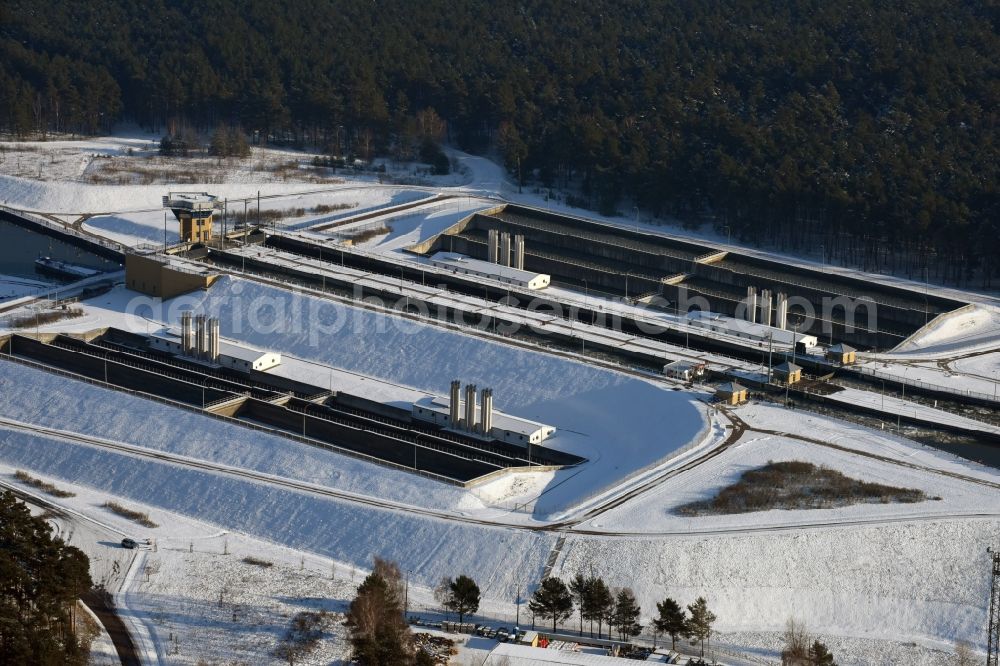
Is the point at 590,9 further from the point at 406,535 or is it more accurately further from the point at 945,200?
the point at 406,535

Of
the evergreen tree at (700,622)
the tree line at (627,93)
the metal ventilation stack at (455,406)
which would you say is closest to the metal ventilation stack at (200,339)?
the metal ventilation stack at (455,406)

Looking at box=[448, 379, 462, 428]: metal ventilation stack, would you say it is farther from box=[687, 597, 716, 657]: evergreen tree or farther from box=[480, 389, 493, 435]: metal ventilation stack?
→ box=[687, 597, 716, 657]: evergreen tree

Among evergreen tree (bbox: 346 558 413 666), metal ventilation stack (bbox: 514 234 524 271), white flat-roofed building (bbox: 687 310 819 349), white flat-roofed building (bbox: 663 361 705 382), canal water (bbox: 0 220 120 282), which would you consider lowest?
evergreen tree (bbox: 346 558 413 666)

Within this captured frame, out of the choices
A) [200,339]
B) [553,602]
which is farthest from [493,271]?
[553,602]

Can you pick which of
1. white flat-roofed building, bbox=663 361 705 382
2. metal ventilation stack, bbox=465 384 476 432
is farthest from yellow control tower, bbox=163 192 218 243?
white flat-roofed building, bbox=663 361 705 382

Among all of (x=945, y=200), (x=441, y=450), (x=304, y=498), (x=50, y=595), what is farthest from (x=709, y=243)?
(x=50, y=595)

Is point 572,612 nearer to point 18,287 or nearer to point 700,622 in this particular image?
point 700,622

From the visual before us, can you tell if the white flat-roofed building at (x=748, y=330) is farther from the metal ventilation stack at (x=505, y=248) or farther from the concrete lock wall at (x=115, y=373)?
the concrete lock wall at (x=115, y=373)
